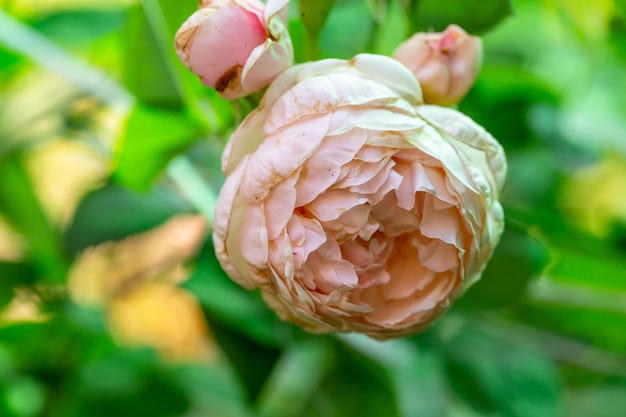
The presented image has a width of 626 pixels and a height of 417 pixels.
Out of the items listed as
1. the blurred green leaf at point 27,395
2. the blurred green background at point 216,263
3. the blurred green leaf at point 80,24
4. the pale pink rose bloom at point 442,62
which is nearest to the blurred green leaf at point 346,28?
the blurred green background at point 216,263

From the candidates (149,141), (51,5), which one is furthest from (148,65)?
(51,5)

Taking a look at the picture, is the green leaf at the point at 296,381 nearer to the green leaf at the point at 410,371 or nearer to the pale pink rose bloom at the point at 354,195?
the green leaf at the point at 410,371

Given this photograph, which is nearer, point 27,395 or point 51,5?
point 27,395

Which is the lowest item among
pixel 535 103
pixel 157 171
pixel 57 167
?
pixel 57 167

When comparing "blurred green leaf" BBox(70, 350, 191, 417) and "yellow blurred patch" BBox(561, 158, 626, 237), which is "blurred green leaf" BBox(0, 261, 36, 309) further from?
"yellow blurred patch" BBox(561, 158, 626, 237)

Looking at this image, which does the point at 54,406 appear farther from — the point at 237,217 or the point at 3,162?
the point at 237,217

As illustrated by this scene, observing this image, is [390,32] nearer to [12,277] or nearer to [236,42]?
[236,42]

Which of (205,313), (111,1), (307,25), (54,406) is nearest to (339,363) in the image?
(205,313)
